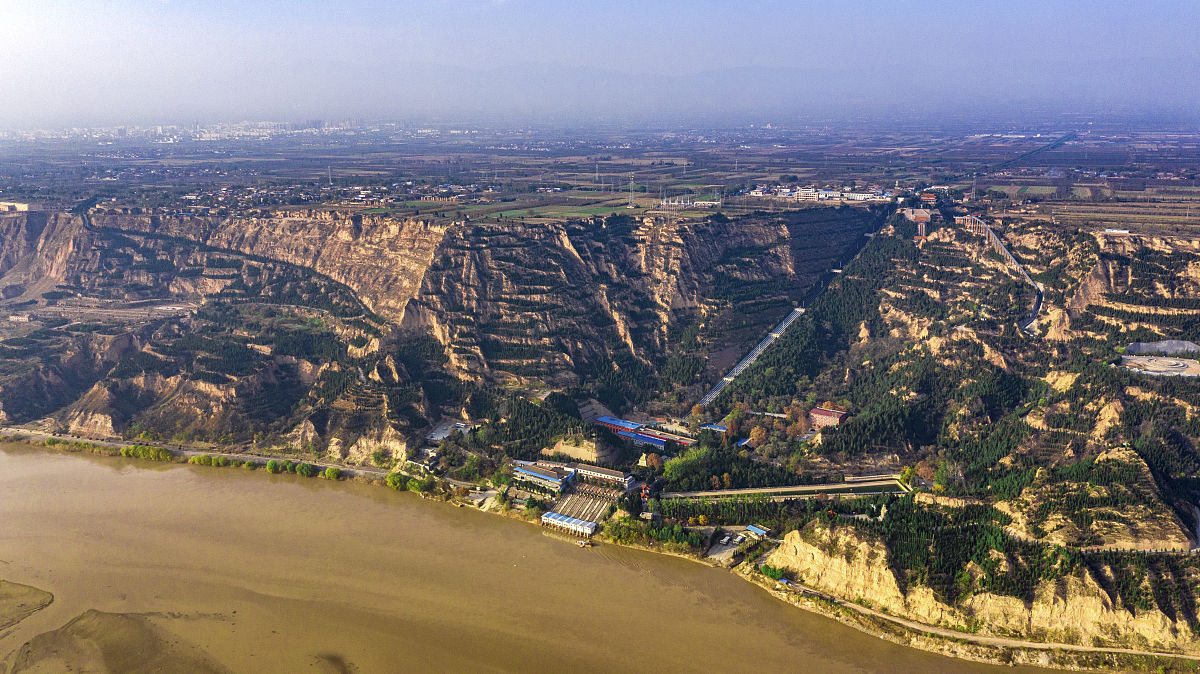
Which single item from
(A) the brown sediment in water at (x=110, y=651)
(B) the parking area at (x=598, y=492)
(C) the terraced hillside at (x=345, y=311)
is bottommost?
(A) the brown sediment in water at (x=110, y=651)

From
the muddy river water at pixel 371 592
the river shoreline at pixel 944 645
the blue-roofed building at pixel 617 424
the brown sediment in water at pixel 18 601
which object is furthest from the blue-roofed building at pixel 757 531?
the brown sediment in water at pixel 18 601

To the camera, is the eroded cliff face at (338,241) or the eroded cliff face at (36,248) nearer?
the eroded cliff face at (338,241)

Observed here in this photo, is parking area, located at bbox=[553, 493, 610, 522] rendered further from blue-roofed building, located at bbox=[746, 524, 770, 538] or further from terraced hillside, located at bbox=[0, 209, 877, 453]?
terraced hillside, located at bbox=[0, 209, 877, 453]

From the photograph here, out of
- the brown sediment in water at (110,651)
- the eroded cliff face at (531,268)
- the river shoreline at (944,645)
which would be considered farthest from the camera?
the eroded cliff face at (531,268)

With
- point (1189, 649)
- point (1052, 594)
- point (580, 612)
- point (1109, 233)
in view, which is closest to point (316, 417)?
point (580, 612)

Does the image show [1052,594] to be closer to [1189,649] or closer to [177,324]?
[1189,649]

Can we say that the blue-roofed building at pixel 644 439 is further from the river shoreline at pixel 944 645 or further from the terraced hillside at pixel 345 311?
the river shoreline at pixel 944 645
